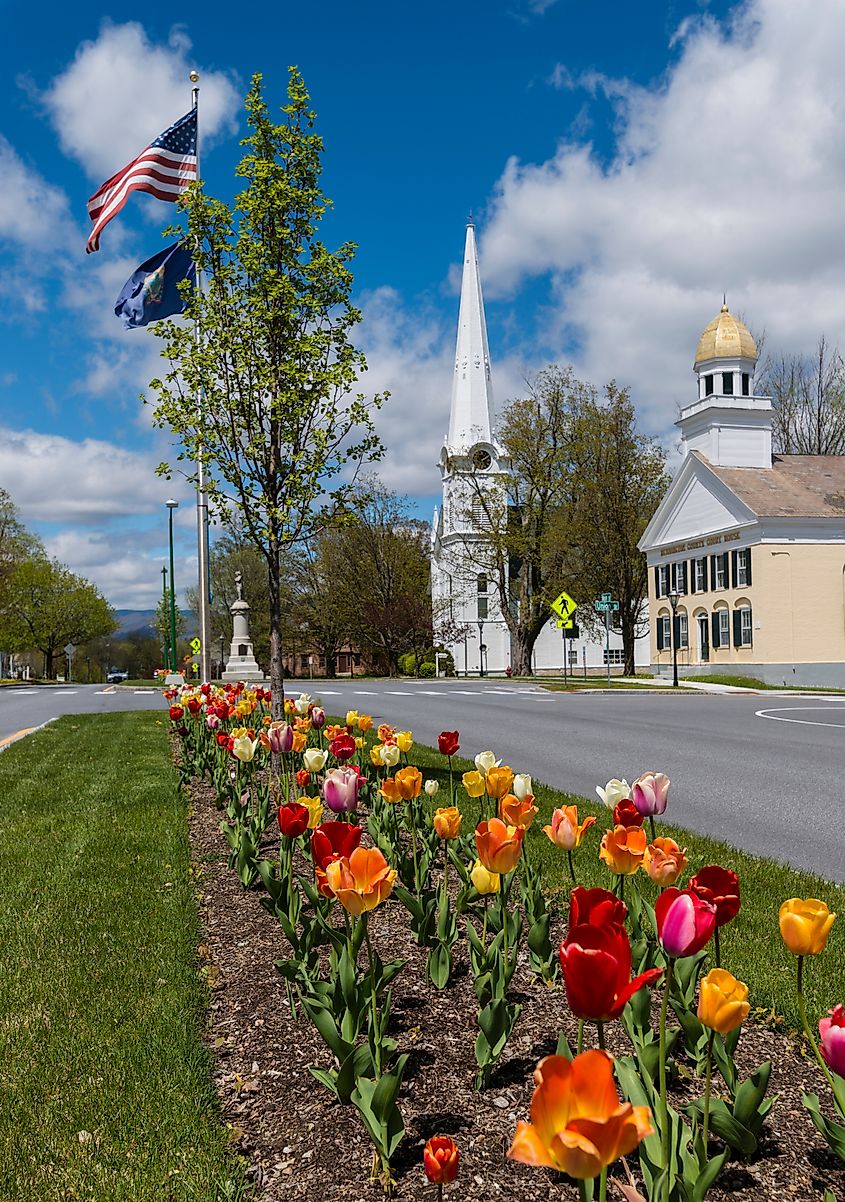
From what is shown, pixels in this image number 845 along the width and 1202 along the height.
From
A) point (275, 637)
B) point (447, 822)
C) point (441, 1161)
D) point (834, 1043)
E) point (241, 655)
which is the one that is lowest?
point (441, 1161)

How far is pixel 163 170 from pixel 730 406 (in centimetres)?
3304

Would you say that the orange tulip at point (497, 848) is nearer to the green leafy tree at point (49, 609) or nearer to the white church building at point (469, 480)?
the white church building at point (469, 480)

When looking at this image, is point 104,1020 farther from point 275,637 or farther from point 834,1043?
point 275,637

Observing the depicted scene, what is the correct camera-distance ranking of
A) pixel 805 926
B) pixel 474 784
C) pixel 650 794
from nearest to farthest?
pixel 805 926
pixel 650 794
pixel 474 784

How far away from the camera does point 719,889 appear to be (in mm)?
2561

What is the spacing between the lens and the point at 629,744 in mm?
14523

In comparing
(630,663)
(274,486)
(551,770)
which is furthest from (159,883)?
(630,663)

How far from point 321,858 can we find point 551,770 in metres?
8.93

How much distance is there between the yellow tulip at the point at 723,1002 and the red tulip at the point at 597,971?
47 cm

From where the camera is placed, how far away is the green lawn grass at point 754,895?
13.0 feet

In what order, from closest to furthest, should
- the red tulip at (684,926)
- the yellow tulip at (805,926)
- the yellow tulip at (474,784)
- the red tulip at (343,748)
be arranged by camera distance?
the red tulip at (684,926) < the yellow tulip at (805,926) < the yellow tulip at (474,784) < the red tulip at (343,748)

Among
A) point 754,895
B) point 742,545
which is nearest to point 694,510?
point 742,545

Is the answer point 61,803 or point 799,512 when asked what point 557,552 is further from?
point 61,803

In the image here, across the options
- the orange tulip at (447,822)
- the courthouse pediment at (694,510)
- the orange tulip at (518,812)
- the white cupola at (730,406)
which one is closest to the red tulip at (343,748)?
the orange tulip at (447,822)
